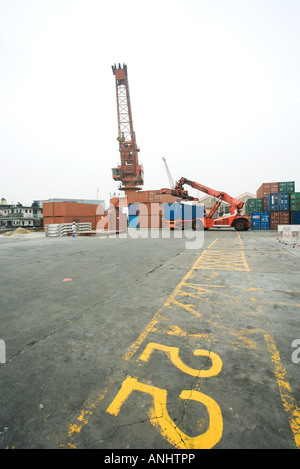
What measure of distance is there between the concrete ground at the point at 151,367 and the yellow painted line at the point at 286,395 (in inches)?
0.4

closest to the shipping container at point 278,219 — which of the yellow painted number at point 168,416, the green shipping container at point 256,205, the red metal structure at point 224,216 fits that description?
the green shipping container at point 256,205

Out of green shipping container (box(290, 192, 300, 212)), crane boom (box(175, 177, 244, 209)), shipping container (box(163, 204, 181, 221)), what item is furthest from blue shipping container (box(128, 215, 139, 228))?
green shipping container (box(290, 192, 300, 212))

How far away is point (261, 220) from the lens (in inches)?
997

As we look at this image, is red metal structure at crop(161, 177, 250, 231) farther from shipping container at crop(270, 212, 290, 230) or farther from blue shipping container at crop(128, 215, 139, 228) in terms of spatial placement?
blue shipping container at crop(128, 215, 139, 228)

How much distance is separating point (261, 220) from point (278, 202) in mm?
2751

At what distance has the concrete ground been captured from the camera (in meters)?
1.59

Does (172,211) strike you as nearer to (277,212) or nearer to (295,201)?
(277,212)

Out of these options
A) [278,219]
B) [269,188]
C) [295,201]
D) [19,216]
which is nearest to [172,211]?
[278,219]

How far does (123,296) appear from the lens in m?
4.41

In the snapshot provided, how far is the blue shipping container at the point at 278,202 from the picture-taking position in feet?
79.2

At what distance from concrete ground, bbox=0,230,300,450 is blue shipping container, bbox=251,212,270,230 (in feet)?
75.5

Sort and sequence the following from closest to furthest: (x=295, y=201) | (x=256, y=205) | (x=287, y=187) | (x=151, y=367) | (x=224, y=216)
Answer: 1. (x=151, y=367)
2. (x=224, y=216)
3. (x=295, y=201)
4. (x=287, y=187)
5. (x=256, y=205)

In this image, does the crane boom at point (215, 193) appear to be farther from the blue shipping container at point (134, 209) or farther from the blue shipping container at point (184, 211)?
the blue shipping container at point (134, 209)

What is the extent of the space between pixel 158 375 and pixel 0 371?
1745mm
